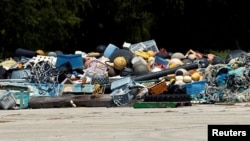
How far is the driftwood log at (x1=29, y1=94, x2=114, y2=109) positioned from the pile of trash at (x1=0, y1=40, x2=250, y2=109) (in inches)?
8.6

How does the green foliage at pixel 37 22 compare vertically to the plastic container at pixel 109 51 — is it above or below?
above

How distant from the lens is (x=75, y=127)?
15.2 meters

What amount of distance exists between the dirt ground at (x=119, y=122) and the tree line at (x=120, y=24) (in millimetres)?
23584

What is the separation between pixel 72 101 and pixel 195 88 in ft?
13.3

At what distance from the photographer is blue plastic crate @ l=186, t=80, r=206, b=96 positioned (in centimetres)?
2319

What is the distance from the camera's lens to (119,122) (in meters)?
16.3

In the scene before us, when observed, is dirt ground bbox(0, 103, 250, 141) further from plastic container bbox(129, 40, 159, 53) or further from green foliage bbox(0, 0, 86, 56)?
green foliage bbox(0, 0, 86, 56)

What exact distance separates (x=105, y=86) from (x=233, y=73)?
14.5 feet

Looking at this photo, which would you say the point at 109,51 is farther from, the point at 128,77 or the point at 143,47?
the point at 128,77

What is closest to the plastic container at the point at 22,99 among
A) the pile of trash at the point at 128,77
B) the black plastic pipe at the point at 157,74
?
the pile of trash at the point at 128,77

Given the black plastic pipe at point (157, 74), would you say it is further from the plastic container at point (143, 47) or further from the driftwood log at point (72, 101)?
the plastic container at point (143, 47)

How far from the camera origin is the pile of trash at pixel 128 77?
74.5ft

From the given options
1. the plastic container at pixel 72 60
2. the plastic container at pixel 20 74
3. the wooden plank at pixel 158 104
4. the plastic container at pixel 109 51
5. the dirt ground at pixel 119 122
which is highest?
the plastic container at pixel 109 51

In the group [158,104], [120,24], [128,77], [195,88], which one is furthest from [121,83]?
[120,24]
